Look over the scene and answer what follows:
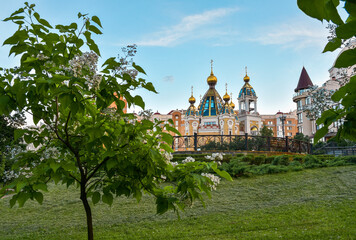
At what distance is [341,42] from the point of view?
968 mm

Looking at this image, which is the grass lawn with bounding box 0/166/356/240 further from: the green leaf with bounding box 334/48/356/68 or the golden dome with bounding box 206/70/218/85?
the golden dome with bounding box 206/70/218/85

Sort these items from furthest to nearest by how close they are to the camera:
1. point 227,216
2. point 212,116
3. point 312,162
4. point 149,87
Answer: point 212,116 < point 312,162 < point 227,216 < point 149,87

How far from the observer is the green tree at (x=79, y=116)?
2.27 metres

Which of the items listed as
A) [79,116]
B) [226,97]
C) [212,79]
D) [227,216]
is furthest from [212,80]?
[79,116]

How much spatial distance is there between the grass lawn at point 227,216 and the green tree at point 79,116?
287cm

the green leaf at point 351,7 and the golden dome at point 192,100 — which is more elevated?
the golden dome at point 192,100

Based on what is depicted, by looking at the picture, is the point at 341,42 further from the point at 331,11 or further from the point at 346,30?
the point at 331,11

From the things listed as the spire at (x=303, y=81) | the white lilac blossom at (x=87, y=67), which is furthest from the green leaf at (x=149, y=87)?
the spire at (x=303, y=81)

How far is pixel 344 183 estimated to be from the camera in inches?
342

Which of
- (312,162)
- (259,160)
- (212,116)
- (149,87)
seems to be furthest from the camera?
(212,116)

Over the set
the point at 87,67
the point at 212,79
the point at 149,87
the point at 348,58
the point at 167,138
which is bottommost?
the point at 167,138

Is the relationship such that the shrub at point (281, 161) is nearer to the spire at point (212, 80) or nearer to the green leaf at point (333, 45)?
the green leaf at point (333, 45)

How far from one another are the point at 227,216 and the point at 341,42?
6.10m

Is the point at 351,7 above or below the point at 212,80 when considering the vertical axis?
below
